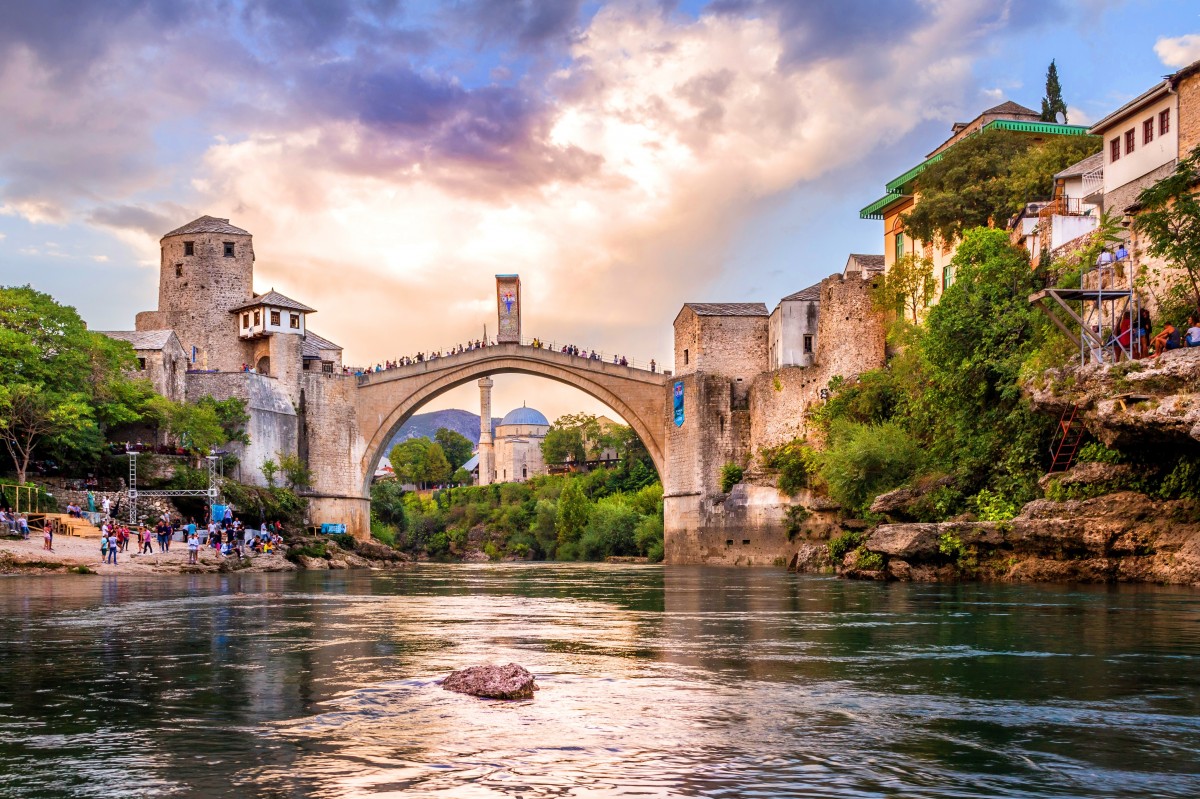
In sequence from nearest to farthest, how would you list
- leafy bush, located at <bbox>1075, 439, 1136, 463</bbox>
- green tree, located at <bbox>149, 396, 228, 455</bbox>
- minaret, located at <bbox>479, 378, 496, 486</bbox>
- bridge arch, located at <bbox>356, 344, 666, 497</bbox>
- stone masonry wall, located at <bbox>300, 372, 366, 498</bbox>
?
leafy bush, located at <bbox>1075, 439, 1136, 463</bbox>
green tree, located at <bbox>149, 396, 228, 455</bbox>
stone masonry wall, located at <bbox>300, 372, 366, 498</bbox>
bridge arch, located at <bbox>356, 344, 666, 497</bbox>
minaret, located at <bbox>479, 378, 496, 486</bbox>

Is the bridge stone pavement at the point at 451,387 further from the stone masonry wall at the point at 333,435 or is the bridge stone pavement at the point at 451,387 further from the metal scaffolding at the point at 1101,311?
the metal scaffolding at the point at 1101,311

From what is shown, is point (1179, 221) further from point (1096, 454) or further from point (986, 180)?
point (986, 180)

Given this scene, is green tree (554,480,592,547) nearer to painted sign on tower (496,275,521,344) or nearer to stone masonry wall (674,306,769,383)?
painted sign on tower (496,275,521,344)

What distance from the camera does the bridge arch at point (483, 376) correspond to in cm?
5172

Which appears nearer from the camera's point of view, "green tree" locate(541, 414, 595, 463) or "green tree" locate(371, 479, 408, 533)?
"green tree" locate(371, 479, 408, 533)

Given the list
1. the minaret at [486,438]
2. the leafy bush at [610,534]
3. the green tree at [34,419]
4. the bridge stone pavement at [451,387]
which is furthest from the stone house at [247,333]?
the minaret at [486,438]

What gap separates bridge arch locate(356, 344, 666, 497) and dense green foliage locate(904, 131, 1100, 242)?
17.0m

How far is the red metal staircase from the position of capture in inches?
842

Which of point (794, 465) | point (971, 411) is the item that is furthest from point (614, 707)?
point (794, 465)

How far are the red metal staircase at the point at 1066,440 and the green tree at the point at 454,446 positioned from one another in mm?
96162

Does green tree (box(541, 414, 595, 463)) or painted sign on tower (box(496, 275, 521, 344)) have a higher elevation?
painted sign on tower (box(496, 275, 521, 344))

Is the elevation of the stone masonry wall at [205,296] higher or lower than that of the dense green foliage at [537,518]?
higher

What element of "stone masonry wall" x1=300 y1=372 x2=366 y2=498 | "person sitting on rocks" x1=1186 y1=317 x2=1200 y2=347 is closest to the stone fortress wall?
"stone masonry wall" x1=300 y1=372 x2=366 y2=498

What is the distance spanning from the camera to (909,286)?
3872 centimetres
